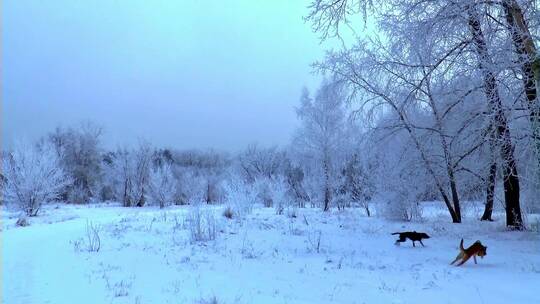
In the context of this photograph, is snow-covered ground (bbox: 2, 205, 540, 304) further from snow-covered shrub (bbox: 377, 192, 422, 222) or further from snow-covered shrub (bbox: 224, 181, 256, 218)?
snow-covered shrub (bbox: 224, 181, 256, 218)

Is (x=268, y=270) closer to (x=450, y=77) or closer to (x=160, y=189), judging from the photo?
(x=450, y=77)

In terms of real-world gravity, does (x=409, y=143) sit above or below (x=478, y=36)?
below

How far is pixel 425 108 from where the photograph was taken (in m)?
15.6

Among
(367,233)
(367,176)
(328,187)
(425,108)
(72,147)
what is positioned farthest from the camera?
(72,147)

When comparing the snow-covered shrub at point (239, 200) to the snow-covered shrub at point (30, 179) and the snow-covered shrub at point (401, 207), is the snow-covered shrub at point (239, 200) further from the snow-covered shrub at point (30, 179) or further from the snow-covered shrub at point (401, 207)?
the snow-covered shrub at point (30, 179)

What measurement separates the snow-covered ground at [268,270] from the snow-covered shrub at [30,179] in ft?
63.8

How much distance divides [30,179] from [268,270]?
27251 millimetres

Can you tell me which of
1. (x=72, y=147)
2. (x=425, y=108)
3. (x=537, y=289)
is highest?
(x=72, y=147)

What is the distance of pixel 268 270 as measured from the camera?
766cm

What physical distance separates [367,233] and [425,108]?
4811mm

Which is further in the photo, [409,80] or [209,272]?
[409,80]

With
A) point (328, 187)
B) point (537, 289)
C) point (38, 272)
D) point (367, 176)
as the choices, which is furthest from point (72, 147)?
point (537, 289)

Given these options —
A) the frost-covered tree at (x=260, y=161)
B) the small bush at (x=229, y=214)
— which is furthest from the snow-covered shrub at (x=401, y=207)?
the frost-covered tree at (x=260, y=161)

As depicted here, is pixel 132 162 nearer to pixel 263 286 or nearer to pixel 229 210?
pixel 229 210
